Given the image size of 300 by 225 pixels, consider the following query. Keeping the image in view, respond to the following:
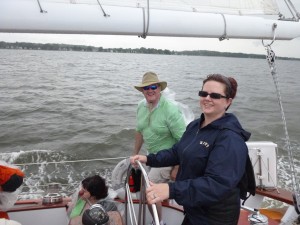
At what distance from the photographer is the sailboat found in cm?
216

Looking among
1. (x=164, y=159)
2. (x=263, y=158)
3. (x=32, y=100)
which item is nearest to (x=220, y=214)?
(x=164, y=159)

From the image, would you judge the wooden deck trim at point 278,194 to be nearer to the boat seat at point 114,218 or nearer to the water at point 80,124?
the boat seat at point 114,218

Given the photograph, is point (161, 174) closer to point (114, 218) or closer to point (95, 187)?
point (95, 187)

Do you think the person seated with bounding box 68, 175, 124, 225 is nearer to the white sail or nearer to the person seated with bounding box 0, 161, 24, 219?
the person seated with bounding box 0, 161, 24, 219

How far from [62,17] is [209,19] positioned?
1126 mm

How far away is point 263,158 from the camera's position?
3.57m

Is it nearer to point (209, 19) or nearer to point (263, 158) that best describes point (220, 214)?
point (209, 19)

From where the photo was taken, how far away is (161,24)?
2.49 meters

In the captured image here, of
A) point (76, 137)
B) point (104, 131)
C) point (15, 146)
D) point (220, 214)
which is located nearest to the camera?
point (220, 214)

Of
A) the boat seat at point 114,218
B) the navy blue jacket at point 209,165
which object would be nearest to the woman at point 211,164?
the navy blue jacket at point 209,165

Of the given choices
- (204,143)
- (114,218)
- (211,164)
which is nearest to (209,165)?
(211,164)

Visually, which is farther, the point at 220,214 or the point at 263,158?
the point at 263,158

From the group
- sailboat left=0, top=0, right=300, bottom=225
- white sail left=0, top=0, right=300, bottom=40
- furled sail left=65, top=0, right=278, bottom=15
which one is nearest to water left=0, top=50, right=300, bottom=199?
sailboat left=0, top=0, right=300, bottom=225

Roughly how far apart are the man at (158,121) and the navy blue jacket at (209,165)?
1056 millimetres
